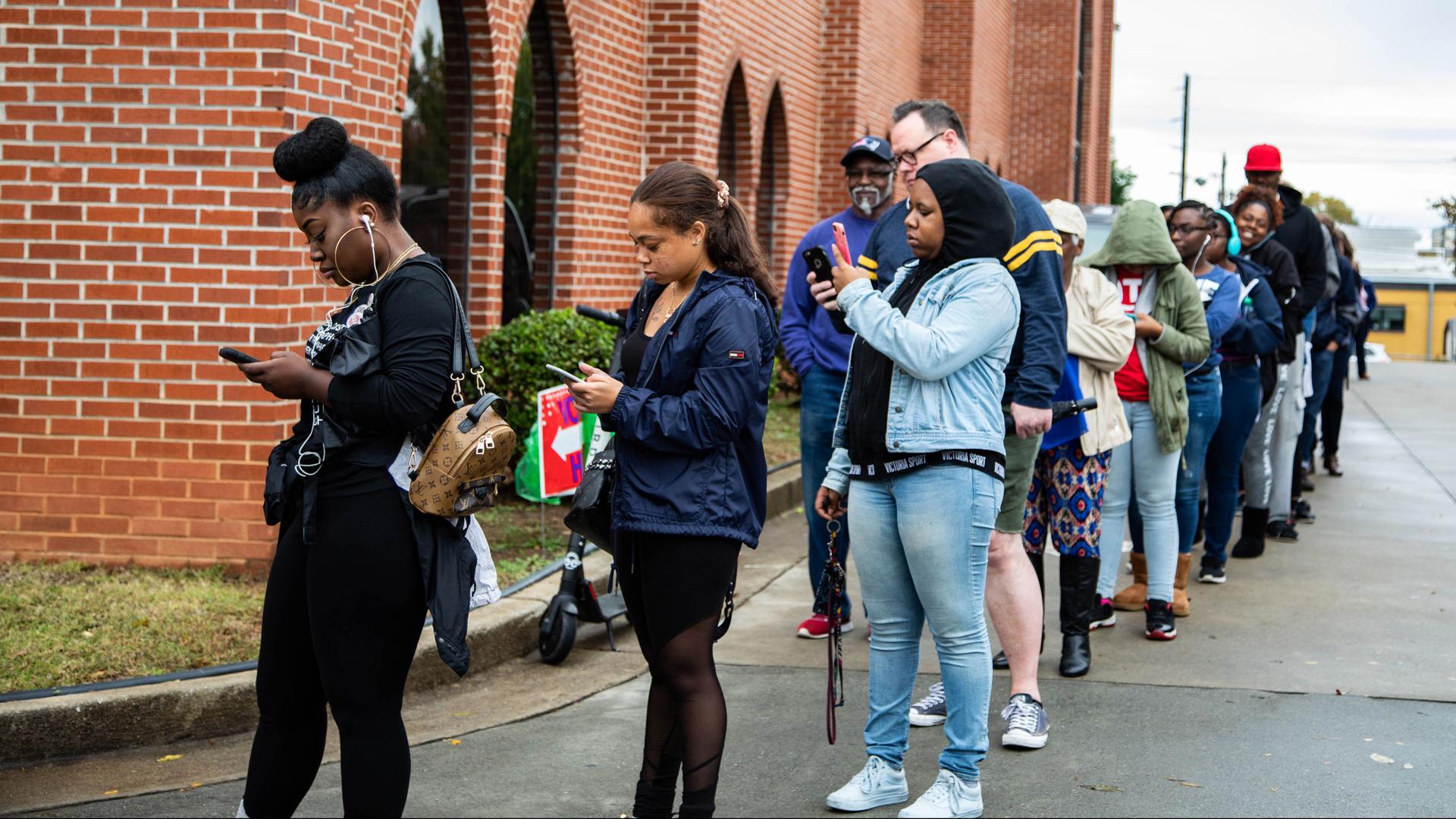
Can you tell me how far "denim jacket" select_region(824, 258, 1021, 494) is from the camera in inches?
170

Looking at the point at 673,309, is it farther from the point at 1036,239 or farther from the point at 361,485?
the point at 1036,239

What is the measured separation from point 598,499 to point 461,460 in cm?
64

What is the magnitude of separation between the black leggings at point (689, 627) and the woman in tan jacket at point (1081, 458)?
235 centimetres

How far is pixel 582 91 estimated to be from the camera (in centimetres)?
1067

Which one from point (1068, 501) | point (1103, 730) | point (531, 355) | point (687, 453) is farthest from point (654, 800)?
point (531, 355)

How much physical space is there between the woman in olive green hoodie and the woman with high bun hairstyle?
3839 millimetres

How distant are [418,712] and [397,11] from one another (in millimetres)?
3861

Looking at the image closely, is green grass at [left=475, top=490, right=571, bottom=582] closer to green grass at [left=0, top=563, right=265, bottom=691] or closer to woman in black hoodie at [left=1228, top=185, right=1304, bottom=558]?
green grass at [left=0, top=563, right=265, bottom=691]

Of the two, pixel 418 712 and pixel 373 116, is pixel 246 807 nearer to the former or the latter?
pixel 418 712

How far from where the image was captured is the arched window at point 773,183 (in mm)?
15578

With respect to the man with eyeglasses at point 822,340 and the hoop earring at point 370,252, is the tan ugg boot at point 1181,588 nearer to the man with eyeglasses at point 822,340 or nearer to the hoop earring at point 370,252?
the man with eyeglasses at point 822,340

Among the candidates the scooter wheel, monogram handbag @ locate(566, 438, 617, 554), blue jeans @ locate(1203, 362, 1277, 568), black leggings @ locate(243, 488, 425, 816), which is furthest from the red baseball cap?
black leggings @ locate(243, 488, 425, 816)

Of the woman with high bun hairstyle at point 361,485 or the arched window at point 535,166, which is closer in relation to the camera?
the woman with high bun hairstyle at point 361,485

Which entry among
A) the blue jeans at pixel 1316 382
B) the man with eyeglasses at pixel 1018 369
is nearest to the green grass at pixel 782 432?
the blue jeans at pixel 1316 382
